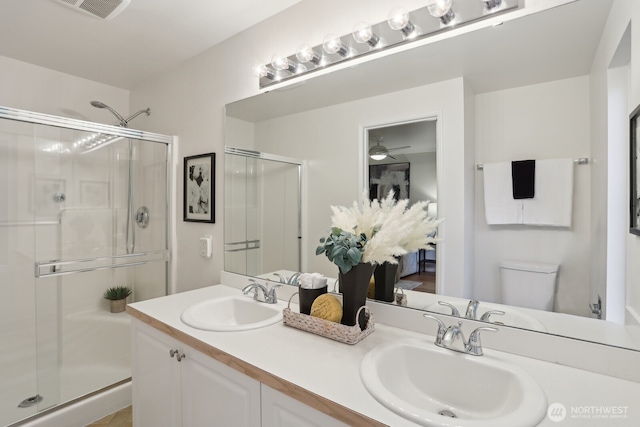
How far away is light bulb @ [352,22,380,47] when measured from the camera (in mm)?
1409

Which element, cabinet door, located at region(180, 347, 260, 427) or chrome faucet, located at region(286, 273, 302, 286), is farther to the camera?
chrome faucet, located at region(286, 273, 302, 286)

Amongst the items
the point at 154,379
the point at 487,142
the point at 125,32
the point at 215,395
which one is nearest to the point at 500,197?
the point at 487,142

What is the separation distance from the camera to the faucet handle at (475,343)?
1020mm

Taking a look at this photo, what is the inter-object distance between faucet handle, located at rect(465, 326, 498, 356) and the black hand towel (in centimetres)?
46

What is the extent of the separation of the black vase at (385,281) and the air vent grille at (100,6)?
5.71 ft

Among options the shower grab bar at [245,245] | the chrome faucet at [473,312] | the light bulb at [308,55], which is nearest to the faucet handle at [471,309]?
the chrome faucet at [473,312]

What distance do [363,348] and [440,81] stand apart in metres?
1.03

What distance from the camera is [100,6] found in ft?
5.25

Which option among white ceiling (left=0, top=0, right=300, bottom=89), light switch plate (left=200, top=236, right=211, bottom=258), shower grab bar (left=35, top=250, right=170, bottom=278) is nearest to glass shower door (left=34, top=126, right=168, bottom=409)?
shower grab bar (left=35, top=250, right=170, bottom=278)

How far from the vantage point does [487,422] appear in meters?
0.72

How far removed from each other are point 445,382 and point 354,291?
1.31 feet

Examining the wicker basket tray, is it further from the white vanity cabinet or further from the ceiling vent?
the ceiling vent

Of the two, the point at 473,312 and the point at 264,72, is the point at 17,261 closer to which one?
the point at 264,72

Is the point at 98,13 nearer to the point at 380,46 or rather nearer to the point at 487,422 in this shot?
the point at 380,46
